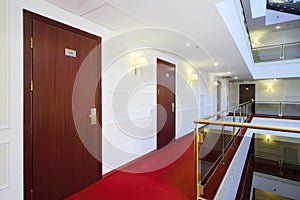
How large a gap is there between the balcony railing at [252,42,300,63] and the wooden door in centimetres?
819

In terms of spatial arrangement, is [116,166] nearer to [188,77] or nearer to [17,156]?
[17,156]

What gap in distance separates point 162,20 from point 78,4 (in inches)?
41.6

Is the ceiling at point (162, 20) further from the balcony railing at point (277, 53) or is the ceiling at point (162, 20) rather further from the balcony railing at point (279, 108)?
the balcony railing at point (279, 108)

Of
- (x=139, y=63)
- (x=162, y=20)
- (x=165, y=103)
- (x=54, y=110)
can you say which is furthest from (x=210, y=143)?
(x=54, y=110)

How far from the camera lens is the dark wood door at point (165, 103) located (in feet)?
14.0

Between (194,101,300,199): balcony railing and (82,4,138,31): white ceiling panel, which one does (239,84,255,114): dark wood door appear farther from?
(82,4,138,31): white ceiling panel

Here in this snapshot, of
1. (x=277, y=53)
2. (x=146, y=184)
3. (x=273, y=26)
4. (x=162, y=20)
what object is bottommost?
(x=146, y=184)

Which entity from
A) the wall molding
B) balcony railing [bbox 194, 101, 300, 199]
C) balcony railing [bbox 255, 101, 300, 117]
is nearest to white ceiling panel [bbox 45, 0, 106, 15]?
the wall molding

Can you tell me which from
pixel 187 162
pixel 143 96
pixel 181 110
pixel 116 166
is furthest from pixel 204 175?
pixel 181 110

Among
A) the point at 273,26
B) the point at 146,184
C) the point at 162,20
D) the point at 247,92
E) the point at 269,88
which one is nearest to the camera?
the point at 162,20

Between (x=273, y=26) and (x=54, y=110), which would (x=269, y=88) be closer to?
(x=273, y=26)

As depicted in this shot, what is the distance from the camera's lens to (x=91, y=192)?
2.36 metres

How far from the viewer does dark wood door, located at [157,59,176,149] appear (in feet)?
14.0

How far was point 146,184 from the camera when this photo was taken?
2.55 m
